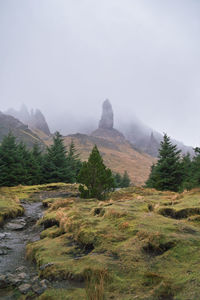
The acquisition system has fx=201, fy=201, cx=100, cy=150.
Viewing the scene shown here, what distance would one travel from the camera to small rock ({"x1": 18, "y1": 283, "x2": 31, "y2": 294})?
16.9 feet

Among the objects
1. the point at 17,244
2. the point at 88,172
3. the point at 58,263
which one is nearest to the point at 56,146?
the point at 88,172

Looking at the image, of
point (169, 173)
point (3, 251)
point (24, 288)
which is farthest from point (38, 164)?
point (24, 288)


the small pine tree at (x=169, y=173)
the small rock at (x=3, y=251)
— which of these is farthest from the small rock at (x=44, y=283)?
the small pine tree at (x=169, y=173)

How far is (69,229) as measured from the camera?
9.70 m

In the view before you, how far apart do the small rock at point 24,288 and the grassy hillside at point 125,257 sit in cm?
53

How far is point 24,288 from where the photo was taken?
5270 mm

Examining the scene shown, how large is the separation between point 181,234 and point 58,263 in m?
4.22

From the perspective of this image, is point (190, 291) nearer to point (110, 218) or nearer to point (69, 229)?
point (110, 218)

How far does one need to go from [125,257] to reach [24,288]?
285 cm

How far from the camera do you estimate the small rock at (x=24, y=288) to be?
5.16 metres

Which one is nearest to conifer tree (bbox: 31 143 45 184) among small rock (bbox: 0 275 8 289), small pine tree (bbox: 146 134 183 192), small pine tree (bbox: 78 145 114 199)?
small pine tree (bbox: 146 134 183 192)

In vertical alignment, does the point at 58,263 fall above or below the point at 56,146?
below

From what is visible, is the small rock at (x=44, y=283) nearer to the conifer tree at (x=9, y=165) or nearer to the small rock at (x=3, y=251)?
the small rock at (x=3, y=251)

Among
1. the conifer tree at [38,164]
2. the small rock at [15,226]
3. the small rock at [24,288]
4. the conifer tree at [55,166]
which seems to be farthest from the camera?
the conifer tree at [55,166]
